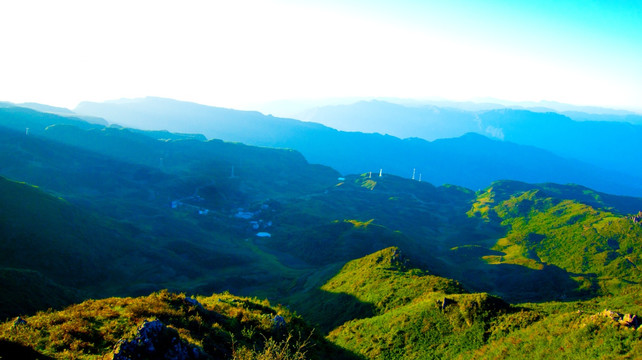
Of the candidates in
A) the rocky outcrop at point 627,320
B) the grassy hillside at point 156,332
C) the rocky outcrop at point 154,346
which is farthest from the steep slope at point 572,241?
the rocky outcrop at point 154,346

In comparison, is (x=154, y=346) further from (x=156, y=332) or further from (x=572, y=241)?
(x=572, y=241)

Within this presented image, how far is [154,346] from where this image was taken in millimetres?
14500

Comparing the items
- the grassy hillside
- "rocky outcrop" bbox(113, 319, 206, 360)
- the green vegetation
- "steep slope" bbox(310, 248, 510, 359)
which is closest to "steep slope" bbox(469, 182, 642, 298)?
the green vegetation

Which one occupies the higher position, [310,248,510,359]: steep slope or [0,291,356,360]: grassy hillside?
[0,291,356,360]: grassy hillside

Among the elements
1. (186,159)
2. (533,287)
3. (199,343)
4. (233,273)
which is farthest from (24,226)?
(186,159)

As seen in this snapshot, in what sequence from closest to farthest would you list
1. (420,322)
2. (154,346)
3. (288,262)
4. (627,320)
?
(154,346) → (627,320) → (420,322) → (288,262)

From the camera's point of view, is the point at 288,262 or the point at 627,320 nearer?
the point at 627,320

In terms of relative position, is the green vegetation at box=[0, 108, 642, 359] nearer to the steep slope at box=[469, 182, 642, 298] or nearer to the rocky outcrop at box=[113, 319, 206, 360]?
the rocky outcrop at box=[113, 319, 206, 360]

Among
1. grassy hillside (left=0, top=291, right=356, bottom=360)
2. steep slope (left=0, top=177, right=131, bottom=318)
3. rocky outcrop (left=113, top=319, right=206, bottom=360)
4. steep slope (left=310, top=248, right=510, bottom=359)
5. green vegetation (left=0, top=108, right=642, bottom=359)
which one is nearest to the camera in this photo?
rocky outcrop (left=113, top=319, right=206, bottom=360)

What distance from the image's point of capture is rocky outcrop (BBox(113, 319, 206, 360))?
1405 centimetres

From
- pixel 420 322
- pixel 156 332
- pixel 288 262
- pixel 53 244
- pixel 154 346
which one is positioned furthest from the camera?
pixel 288 262

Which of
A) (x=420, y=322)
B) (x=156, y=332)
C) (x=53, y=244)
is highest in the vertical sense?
(x=156, y=332)

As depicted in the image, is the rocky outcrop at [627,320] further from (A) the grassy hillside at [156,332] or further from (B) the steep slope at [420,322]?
(A) the grassy hillside at [156,332]

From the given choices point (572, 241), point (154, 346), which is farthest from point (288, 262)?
point (154, 346)
